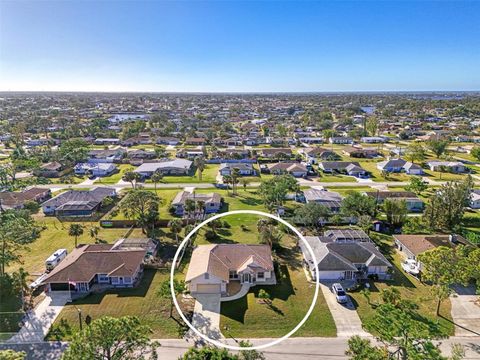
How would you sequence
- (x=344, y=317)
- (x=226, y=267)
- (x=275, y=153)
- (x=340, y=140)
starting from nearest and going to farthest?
(x=344, y=317)
(x=226, y=267)
(x=275, y=153)
(x=340, y=140)

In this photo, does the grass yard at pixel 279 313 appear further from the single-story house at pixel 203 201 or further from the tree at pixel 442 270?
the single-story house at pixel 203 201

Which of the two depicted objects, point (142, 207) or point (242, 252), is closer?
point (242, 252)

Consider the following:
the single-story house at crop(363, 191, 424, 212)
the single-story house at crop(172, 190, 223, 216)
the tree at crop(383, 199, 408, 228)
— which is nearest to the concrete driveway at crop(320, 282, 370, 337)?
the tree at crop(383, 199, 408, 228)

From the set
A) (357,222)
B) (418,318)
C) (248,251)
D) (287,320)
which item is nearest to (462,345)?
(418,318)

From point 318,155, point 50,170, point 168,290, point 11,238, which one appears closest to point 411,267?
point 168,290

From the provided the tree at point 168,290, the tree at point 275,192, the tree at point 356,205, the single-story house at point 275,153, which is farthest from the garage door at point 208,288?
the single-story house at point 275,153

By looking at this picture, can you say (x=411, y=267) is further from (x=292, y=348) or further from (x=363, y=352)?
(x=363, y=352)

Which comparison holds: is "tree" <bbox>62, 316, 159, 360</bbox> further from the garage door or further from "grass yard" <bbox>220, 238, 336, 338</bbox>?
the garage door
